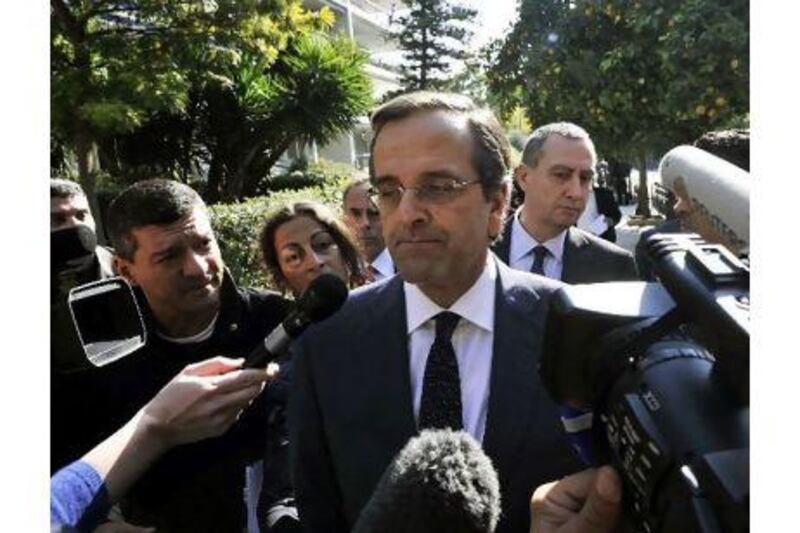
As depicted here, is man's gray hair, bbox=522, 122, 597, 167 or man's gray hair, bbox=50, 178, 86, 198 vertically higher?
man's gray hair, bbox=522, 122, 597, 167

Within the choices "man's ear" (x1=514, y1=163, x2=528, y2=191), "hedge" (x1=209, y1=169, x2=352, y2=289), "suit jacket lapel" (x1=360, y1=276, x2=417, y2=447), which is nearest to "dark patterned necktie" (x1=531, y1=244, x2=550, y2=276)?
"man's ear" (x1=514, y1=163, x2=528, y2=191)

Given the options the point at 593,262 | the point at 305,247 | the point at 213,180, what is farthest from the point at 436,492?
the point at 213,180

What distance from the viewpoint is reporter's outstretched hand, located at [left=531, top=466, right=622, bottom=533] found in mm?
838

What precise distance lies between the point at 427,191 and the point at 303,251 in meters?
1.25

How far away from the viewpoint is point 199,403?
4.44 ft

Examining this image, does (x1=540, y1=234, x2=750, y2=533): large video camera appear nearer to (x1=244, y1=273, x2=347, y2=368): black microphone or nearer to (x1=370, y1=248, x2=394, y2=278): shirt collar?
(x1=244, y1=273, x2=347, y2=368): black microphone

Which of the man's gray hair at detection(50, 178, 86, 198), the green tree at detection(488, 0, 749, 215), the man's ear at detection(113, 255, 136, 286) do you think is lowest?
the man's ear at detection(113, 255, 136, 286)

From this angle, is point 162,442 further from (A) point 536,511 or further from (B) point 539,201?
(B) point 539,201

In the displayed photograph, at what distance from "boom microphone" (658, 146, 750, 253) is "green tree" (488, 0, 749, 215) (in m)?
4.94

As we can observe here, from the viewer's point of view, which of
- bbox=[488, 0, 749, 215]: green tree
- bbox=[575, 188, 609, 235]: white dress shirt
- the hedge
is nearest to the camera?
bbox=[575, 188, 609, 235]: white dress shirt

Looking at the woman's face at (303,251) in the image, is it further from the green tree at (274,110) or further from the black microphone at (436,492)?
the green tree at (274,110)

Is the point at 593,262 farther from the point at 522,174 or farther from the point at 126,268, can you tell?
the point at 126,268

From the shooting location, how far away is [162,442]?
1.39m
